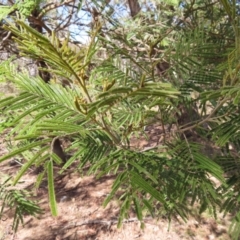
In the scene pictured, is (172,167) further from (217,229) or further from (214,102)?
(217,229)

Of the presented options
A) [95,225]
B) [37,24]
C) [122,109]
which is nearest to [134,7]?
[37,24]

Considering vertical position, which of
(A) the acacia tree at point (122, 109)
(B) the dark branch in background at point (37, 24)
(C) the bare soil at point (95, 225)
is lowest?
(C) the bare soil at point (95, 225)

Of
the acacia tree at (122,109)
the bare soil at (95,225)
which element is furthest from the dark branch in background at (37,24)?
the bare soil at (95,225)

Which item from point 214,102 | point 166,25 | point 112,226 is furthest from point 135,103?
point 112,226

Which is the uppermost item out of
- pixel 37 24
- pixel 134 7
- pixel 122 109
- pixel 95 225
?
pixel 134 7

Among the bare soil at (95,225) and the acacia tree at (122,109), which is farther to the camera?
the bare soil at (95,225)

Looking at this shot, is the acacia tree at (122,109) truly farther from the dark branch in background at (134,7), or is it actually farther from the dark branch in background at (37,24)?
the dark branch in background at (134,7)

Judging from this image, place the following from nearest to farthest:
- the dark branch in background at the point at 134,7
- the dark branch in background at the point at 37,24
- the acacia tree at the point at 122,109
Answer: the acacia tree at the point at 122,109 < the dark branch in background at the point at 37,24 < the dark branch in background at the point at 134,7

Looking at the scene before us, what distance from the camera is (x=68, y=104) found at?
2.54 ft

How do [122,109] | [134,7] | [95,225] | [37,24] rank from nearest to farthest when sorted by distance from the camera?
1. [122,109]
2. [37,24]
3. [134,7]
4. [95,225]

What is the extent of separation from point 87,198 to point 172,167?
3.41 meters

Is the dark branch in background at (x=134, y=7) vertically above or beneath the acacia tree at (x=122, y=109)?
above

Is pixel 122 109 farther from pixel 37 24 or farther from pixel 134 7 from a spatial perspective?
pixel 134 7

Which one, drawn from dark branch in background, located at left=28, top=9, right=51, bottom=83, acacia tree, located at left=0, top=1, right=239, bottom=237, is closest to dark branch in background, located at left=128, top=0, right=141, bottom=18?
dark branch in background, located at left=28, top=9, right=51, bottom=83
